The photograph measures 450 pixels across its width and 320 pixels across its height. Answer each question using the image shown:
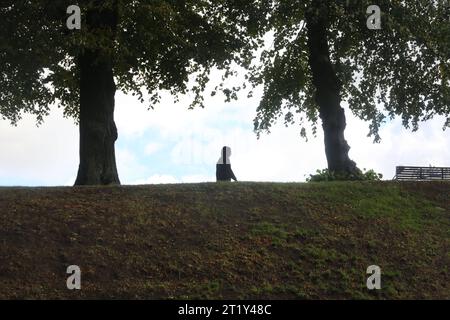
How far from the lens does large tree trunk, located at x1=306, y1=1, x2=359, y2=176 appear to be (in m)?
22.5

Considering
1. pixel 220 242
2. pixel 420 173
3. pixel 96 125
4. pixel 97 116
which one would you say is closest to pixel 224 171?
pixel 96 125

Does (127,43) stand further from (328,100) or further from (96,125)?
(328,100)

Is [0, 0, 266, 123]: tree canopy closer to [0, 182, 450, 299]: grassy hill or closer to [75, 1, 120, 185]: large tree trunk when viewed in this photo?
[75, 1, 120, 185]: large tree trunk

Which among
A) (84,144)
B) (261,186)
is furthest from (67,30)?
(261,186)

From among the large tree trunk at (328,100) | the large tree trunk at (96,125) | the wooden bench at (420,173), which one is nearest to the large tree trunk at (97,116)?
the large tree trunk at (96,125)

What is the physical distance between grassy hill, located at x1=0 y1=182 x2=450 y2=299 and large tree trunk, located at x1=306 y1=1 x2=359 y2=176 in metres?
5.64

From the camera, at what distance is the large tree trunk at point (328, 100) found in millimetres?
22500

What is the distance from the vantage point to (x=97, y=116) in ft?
67.8

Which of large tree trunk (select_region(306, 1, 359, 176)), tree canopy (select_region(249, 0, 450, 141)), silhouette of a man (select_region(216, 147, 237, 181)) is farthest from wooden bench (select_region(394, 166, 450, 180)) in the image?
silhouette of a man (select_region(216, 147, 237, 181))

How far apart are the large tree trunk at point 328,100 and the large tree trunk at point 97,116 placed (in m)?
8.04

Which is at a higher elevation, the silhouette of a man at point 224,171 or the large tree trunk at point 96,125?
the large tree trunk at point 96,125

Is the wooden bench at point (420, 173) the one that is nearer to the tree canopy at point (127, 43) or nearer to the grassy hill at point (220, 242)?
the tree canopy at point (127, 43)

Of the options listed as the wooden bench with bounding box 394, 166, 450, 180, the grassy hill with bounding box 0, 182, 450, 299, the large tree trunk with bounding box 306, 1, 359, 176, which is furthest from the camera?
the wooden bench with bounding box 394, 166, 450, 180

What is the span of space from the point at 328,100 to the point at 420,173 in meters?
12.3
